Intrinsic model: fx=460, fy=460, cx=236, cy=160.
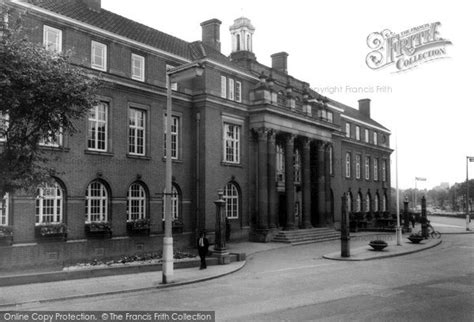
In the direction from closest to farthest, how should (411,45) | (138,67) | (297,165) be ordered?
(411,45)
(138,67)
(297,165)

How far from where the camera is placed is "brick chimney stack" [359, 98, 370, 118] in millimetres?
64125

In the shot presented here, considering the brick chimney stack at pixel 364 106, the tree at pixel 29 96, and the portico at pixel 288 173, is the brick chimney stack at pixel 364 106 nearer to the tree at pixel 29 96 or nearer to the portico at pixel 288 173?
the portico at pixel 288 173

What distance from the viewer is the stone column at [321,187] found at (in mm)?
39344

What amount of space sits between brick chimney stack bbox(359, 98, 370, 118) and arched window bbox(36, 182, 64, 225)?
164 feet

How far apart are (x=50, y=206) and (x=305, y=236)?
1899 cm

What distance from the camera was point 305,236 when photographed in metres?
34.3

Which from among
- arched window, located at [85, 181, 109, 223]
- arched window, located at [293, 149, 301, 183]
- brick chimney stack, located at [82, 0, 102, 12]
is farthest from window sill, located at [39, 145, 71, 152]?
arched window, located at [293, 149, 301, 183]

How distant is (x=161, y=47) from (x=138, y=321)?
69.8 ft

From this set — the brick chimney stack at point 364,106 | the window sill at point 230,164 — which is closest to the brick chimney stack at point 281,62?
the window sill at point 230,164

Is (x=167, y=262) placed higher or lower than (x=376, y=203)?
lower

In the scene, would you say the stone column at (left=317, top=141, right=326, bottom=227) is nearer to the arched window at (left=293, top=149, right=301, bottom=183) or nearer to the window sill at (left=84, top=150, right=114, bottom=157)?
the arched window at (left=293, top=149, right=301, bottom=183)

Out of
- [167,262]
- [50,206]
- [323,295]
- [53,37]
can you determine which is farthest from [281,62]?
[323,295]

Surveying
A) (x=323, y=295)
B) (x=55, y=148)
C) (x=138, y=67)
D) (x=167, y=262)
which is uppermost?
(x=138, y=67)

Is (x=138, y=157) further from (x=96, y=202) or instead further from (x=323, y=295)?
(x=323, y=295)
